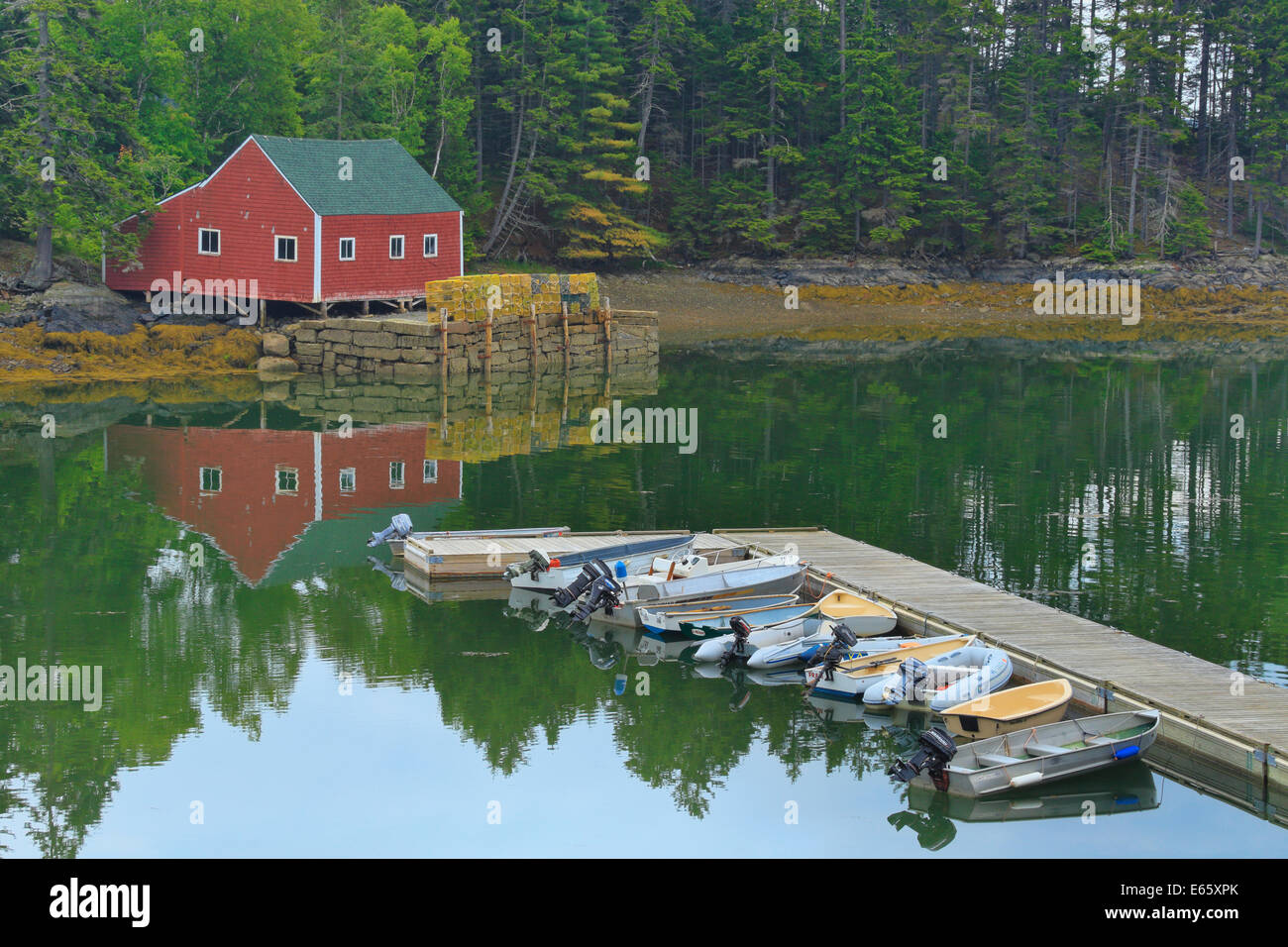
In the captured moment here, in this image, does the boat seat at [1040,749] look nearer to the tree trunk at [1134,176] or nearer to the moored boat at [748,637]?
the moored boat at [748,637]

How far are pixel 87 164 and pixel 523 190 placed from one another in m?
27.1

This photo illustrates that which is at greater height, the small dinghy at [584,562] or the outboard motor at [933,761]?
the small dinghy at [584,562]

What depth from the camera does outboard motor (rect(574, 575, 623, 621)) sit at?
21.9 metres

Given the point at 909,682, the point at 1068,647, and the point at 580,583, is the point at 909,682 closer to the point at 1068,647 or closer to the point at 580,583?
the point at 1068,647

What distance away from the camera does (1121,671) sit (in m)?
18.4

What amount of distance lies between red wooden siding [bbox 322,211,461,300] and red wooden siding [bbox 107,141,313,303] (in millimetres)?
878

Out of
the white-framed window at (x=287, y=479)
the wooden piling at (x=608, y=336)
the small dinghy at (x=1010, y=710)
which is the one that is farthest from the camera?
the wooden piling at (x=608, y=336)

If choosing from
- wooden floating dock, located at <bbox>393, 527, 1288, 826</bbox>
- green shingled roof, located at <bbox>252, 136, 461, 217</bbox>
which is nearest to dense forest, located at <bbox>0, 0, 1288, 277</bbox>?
green shingled roof, located at <bbox>252, 136, 461, 217</bbox>

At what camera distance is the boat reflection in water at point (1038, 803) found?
15500 mm

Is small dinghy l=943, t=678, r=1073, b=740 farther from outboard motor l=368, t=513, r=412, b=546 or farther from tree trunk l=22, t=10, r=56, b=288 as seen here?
tree trunk l=22, t=10, r=56, b=288

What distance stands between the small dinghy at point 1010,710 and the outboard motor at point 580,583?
6.28 m

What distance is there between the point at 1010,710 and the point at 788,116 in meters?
64.3

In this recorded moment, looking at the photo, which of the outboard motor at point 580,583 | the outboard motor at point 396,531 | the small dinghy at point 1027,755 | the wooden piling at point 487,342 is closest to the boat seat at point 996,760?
the small dinghy at point 1027,755
